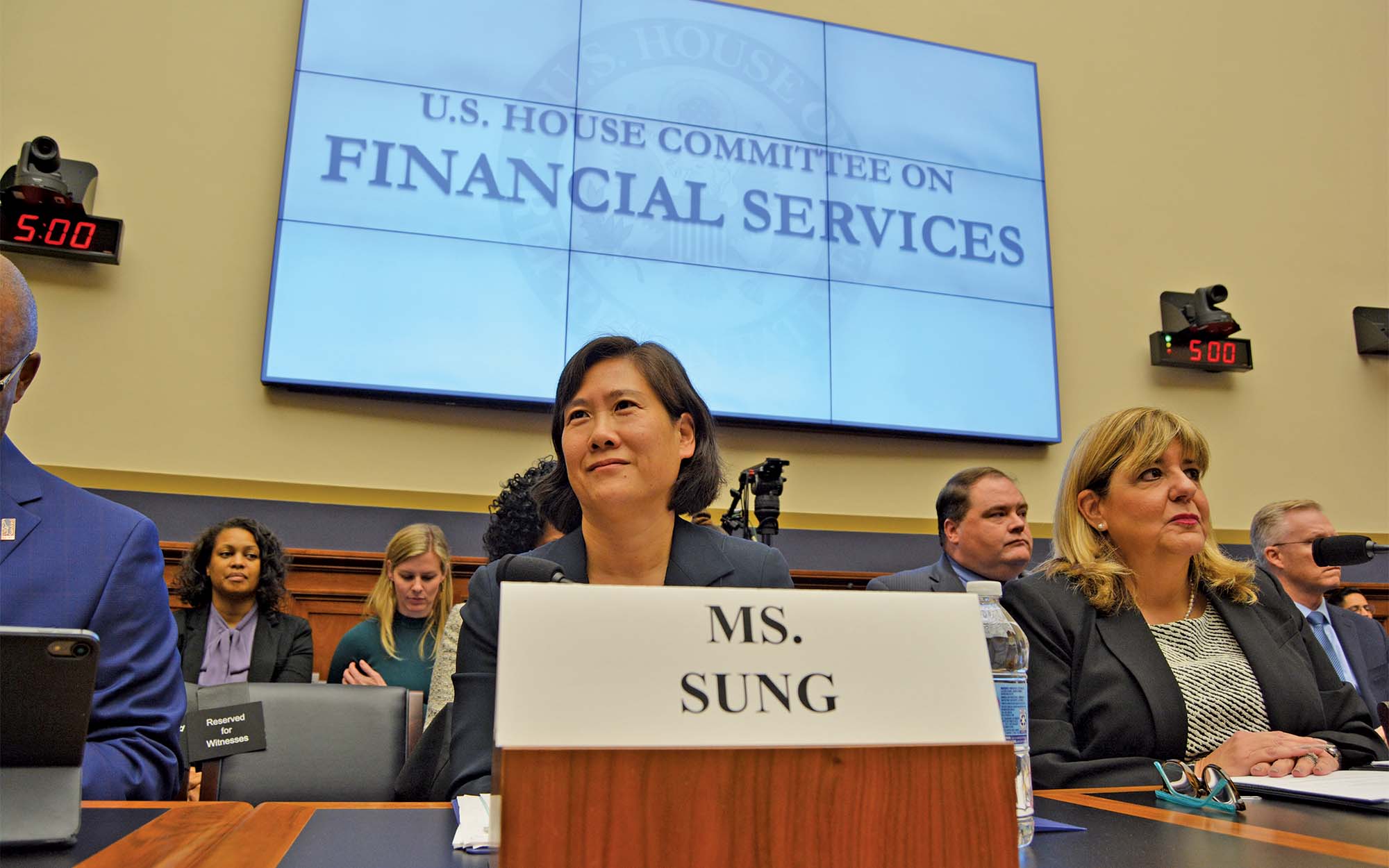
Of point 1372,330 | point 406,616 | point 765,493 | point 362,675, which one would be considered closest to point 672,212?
point 765,493

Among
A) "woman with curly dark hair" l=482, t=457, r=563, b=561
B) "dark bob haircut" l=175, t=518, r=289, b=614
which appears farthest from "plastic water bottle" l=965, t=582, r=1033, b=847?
"dark bob haircut" l=175, t=518, r=289, b=614

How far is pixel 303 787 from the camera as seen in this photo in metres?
1.63

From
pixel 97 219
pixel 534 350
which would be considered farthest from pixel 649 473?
pixel 97 219

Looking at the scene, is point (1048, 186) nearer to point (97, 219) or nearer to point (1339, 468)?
point (1339, 468)

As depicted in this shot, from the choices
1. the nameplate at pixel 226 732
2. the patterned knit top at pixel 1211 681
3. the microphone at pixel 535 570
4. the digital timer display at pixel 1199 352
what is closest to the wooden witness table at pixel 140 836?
the microphone at pixel 535 570

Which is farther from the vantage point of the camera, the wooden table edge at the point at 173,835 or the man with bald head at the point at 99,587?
the man with bald head at the point at 99,587

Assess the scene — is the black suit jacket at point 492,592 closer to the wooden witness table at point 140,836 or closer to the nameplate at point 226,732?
the wooden witness table at point 140,836

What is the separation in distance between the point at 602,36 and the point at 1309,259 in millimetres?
4011

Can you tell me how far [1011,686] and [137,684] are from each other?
1080 millimetres

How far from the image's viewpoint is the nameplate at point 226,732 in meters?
1.63

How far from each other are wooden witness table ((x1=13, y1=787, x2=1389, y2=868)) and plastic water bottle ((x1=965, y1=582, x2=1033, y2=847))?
1.1 inches

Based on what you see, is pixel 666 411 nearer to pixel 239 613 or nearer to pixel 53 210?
pixel 239 613

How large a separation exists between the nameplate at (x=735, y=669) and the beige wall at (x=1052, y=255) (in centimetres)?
343

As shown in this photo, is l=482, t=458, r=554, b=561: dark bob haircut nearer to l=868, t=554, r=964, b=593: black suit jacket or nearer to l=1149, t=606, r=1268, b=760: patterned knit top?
l=868, t=554, r=964, b=593: black suit jacket
